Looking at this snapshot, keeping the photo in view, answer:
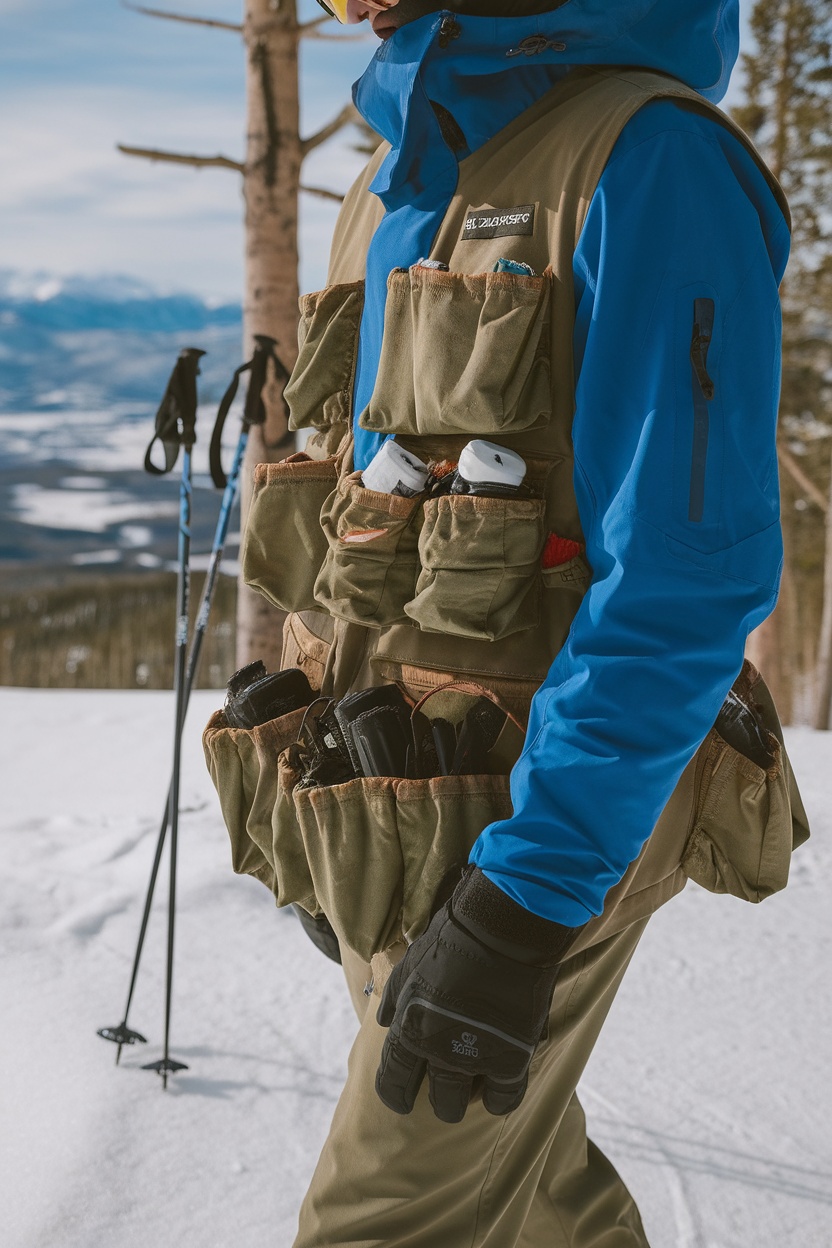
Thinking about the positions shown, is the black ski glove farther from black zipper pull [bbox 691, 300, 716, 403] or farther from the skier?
black zipper pull [bbox 691, 300, 716, 403]

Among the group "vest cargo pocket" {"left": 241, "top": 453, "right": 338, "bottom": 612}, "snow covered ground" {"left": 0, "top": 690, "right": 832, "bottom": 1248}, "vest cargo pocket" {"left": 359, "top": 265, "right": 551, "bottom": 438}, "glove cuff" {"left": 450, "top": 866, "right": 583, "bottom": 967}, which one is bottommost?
"snow covered ground" {"left": 0, "top": 690, "right": 832, "bottom": 1248}

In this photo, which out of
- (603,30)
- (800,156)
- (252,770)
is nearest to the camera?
(603,30)

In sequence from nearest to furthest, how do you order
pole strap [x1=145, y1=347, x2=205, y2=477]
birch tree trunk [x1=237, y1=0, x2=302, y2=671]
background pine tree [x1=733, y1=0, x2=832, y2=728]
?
pole strap [x1=145, y1=347, x2=205, y2=477], birch tree trunk [x1=237, y1=0, x2=302, y2=671], background pine tree [x1=733, y1=0, x2=832, y2=728]

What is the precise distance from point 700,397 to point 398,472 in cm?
41

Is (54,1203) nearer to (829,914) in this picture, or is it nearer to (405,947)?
(405,947)

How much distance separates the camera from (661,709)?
3.50 ft

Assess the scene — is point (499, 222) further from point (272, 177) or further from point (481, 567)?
point (272, 177)

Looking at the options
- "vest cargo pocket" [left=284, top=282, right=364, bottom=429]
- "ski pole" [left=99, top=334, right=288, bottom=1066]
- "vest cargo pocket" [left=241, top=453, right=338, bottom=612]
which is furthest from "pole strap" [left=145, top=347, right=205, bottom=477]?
"vest cargo pocket" [left=241, top=453, right=338, bottom=612]

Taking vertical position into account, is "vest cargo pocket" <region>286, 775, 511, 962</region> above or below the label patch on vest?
below

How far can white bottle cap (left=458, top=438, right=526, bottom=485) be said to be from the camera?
1.21m

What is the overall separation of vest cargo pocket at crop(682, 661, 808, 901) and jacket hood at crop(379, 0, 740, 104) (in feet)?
2.83

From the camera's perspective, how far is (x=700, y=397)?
107 cm

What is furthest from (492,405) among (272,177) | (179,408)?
(272,177)

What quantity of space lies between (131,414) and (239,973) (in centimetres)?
11347
